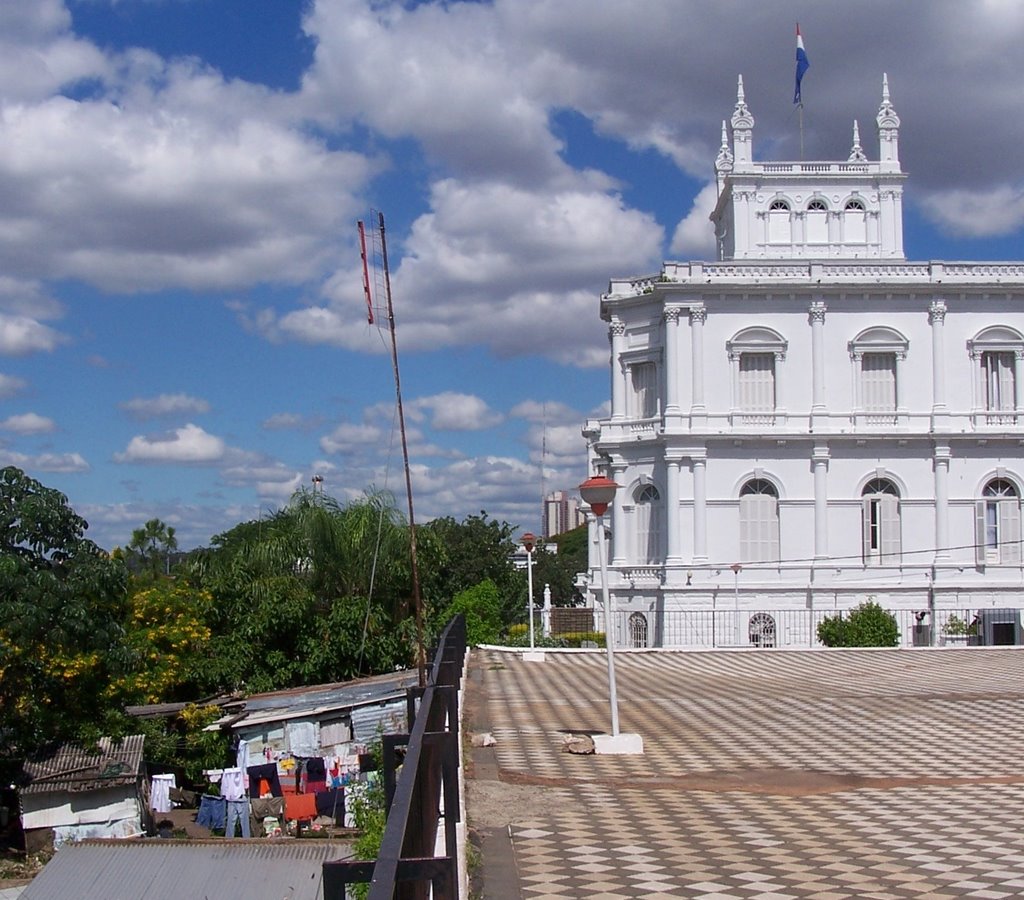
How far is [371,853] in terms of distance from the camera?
27.5ft

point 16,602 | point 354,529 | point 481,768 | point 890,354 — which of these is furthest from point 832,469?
point 481,768

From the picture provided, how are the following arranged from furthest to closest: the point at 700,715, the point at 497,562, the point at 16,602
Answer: the point at 497,562 < the point at 16,602 < the point at 700,715

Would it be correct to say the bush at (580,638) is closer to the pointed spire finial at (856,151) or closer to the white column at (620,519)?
the white column at (620,519)

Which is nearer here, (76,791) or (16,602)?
(16,602)

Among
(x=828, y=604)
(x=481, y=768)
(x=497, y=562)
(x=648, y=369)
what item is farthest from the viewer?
(x=497, y=562)

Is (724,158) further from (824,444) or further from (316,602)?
(316,602)

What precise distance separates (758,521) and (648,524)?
11.2ft

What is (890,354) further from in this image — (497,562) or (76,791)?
(76,791)

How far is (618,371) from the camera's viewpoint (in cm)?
3891

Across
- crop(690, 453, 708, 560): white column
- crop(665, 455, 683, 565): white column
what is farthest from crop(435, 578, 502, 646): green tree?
crop(690, 453, 708, 560): white column

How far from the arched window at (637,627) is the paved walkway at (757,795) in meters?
17.5

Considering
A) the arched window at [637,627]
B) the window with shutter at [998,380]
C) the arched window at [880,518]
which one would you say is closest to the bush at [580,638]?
the arched window at [637,627]

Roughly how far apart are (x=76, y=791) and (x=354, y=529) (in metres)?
9.03

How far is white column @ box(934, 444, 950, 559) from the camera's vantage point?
36062 mm
